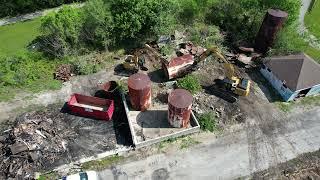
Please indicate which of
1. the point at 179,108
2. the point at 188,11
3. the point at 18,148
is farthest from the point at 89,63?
the point at 188,11

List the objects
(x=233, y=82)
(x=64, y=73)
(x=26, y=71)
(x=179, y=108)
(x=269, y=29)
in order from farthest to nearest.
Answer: (x=269, y=29) < (x=64, y=73) < (x=26, y=71) < (x=233, y=82) < (x=179, y=108)

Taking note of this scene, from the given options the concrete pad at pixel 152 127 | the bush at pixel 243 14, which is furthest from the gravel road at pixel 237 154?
the bush at pixel 243 14

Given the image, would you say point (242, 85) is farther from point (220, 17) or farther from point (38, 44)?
point (38, 44)

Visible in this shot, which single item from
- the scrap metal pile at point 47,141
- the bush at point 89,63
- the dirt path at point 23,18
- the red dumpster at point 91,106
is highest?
the dirt path at point 23,18

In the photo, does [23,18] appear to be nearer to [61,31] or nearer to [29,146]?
[61,31]

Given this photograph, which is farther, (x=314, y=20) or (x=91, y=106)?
(x=314, y=20)

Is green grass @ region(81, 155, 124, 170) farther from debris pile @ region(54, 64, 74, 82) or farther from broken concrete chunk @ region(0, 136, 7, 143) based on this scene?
A: debris pile @ region(54, 64, 74, 82)

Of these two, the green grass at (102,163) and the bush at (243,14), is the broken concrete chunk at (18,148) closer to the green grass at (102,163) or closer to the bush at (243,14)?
the green grass at (102,163)
